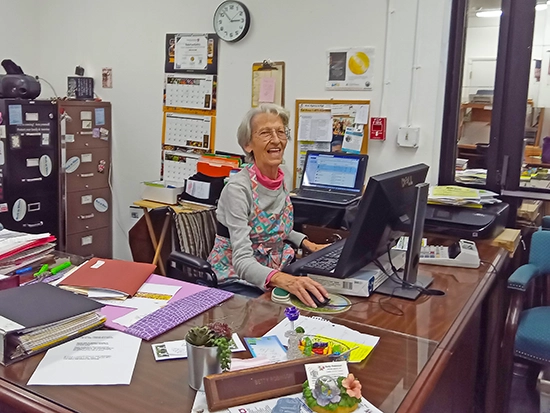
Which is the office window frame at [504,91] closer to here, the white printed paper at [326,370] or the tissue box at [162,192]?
the tissue box at [162,192]

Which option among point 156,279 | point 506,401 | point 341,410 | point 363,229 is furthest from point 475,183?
point 341,410

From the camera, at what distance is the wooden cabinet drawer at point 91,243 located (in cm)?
407

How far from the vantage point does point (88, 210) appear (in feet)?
13.6

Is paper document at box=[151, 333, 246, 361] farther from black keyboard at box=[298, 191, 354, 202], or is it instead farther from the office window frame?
the office window frame

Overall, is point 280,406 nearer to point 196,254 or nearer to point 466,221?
point 196,254

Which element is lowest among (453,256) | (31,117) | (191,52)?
(453,256)

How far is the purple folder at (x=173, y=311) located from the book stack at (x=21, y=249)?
0.44 metres

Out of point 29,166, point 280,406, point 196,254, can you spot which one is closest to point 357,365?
point 280,406

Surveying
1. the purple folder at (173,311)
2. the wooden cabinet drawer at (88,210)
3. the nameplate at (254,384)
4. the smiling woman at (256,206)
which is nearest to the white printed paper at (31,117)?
the wooden cabinet drawer at (88,210)

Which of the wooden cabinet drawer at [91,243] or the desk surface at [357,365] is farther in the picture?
the wooden cabinet drawer at [91,243]

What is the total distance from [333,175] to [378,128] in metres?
0.38

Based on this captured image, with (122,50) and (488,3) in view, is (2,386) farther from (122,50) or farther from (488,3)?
(122,50)

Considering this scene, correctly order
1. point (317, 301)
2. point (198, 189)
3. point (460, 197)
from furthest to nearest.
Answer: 1. point (198, 189)
2. point (460, 197)
3. point (317, 301)

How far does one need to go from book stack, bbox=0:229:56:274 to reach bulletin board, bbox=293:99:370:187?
1765 mm
